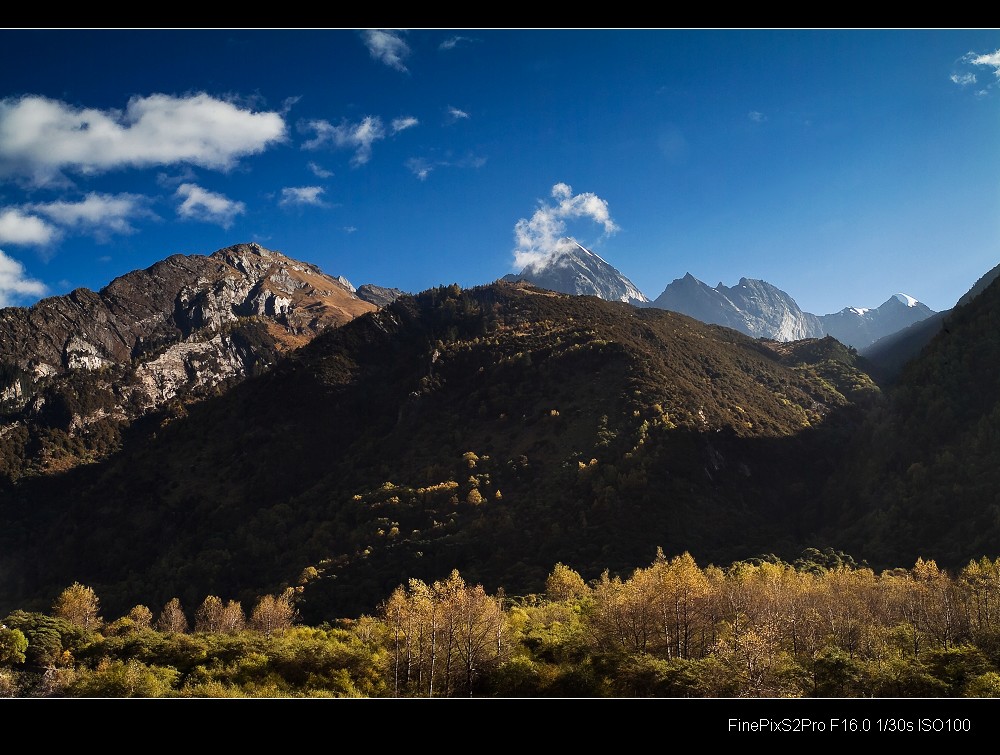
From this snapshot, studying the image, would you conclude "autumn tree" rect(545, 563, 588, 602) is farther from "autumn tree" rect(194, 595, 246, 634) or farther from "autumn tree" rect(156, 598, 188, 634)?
"autumn tree" rect(156, 598, 188, 634)

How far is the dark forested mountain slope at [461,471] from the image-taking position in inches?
4031

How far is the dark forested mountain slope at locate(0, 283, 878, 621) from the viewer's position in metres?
102

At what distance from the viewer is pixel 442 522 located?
113 meters

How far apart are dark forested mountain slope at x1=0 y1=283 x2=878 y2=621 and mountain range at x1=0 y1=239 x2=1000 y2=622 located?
588 mm

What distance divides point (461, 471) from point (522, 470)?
14043mm

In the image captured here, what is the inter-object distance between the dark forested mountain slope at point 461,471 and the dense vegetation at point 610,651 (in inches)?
1609

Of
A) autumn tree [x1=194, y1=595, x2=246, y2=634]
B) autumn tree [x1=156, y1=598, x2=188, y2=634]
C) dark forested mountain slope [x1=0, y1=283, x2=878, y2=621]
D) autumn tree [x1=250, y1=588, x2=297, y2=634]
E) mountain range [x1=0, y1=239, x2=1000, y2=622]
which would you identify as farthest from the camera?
dark forested mountain slope [x1=0, y1=283, x2=878, y2=621]

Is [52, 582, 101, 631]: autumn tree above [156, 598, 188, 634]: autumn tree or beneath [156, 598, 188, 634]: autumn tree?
above

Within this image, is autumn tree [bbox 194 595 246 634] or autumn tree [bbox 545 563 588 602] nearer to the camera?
autumn tree [bbox 545 563 588 602]

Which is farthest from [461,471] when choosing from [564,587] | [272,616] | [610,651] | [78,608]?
[610,651]

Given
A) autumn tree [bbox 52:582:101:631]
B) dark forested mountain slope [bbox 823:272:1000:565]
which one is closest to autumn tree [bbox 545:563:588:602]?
dark forested mountain slope [bbox 823:272:1000:565]

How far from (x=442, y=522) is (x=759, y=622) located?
78671 millimetres

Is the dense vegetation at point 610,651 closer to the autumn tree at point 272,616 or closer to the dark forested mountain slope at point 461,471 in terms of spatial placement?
the autumn tree at point 272,616
